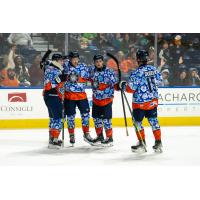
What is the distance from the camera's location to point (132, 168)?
17.7 feet

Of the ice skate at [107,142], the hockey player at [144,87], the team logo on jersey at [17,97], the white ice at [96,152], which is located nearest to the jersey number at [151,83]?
the hockey player at [144,87]

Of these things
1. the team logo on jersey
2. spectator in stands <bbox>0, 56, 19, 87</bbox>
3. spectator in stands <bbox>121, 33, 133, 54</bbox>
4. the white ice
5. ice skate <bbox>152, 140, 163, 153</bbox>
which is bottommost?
the white ice

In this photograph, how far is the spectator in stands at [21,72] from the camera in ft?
29.5

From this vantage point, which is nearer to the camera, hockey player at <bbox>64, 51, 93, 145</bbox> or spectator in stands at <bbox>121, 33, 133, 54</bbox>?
hockey player at <bbox>64, 51, 93, 145</bbox>

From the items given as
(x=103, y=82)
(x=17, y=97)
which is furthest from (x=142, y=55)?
(x=17, y=97)

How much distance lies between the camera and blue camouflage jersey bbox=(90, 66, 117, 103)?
6.45m

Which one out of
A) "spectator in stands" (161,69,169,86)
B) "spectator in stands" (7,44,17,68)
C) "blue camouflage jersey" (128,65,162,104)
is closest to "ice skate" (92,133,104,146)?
"blue camouflage jersey" (128,65,162,104)

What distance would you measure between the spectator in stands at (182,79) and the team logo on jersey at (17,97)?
2.85m

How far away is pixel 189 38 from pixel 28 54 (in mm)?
3131

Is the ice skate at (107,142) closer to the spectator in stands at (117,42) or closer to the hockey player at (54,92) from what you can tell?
the hockey player at (54,92)

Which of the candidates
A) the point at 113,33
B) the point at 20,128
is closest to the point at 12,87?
the point at 20,128

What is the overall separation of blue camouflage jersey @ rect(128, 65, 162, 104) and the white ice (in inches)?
28.8

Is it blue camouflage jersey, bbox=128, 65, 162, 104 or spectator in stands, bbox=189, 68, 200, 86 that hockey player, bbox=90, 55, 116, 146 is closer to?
blue camouflage jersey, bbox=128, 65, 162, 104

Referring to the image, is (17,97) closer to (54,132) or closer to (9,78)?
(9,78)
